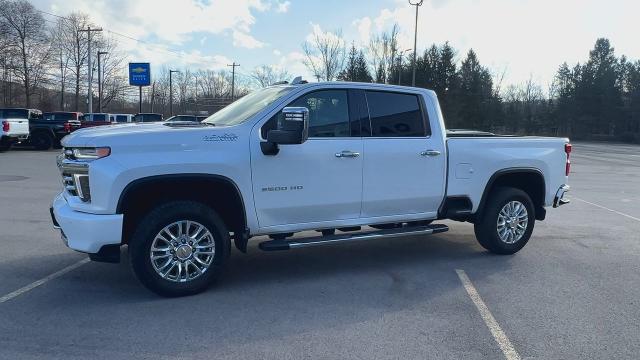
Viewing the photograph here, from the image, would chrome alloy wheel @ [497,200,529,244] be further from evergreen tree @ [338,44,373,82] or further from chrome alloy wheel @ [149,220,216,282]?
evergreen tree @ [338,44,373,82]

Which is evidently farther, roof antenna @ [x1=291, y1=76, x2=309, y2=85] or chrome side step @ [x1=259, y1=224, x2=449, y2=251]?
roof antenna @ [x1=291, y1=76, x2=309, y2=85]

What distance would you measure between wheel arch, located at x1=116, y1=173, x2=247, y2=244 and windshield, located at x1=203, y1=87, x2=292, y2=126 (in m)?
0.70

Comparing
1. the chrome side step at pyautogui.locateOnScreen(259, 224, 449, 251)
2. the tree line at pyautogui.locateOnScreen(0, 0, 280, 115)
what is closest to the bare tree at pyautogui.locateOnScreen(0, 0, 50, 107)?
the tree line at pyautogui.locateOnScreen(0, 0, 280, 115)

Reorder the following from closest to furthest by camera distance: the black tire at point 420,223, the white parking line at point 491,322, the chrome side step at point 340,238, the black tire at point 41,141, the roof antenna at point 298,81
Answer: the white parking line at point 491,322, the chrome side step at point 340,238, the roof antenna at point 298,81, the black tire at point 420,223, the black tire at point 41,141

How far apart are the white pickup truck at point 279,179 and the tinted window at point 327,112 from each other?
1 centimetres

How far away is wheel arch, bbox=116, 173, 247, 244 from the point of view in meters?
4.52

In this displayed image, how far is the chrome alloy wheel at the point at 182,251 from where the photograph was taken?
4668mm

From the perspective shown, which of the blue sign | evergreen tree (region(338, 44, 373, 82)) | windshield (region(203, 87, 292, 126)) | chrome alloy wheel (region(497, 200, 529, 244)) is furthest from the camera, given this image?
evergreen tree (region(338, 44, 373, 82))

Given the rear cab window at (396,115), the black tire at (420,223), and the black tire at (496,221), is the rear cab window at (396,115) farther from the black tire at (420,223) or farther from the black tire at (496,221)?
the black tire at (496,221)

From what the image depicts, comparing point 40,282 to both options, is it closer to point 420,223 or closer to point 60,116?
point 420,223

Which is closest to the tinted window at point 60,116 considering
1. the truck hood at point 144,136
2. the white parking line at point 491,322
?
the truck hood at point 144,136

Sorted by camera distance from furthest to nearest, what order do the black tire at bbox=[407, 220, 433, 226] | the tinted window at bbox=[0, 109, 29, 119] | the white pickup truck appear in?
the tinted window at bbox=[0, 109, 29, 119] < the black tire at bbox=[407, 220, 433, 226] < the white pickup truck

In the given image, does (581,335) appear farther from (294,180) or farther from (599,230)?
(599,230)

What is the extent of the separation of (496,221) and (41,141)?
79.0ft
